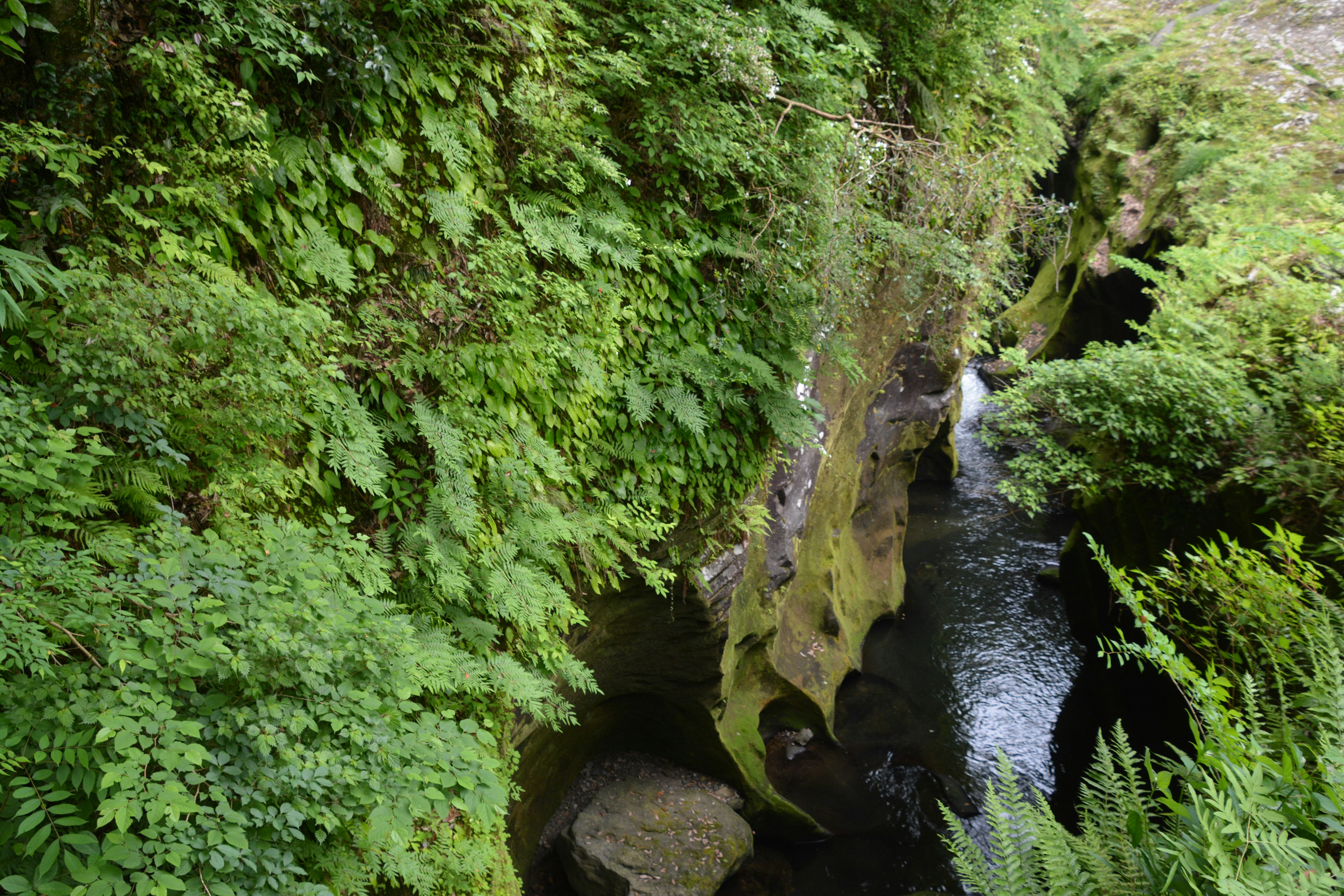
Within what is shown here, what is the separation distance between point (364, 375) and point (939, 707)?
928 centimetres

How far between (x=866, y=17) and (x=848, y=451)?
17.9ft

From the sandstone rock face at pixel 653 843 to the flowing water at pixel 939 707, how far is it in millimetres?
1132

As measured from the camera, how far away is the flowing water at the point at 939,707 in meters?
7.91

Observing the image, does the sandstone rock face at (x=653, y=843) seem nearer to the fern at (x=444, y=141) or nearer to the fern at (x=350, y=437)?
the fern at (x=350, y=437)

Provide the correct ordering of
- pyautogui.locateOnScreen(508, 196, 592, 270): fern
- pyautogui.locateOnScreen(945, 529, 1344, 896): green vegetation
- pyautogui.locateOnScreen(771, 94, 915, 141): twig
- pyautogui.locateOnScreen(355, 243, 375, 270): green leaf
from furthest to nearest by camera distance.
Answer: pyautogui.locateOnScreen(771, 94, 915, 141): twig
pyautogui.locateOnScreen(508, 196, 592, 270): fern
pyautogui.locateOnScreen(355, 243, 375, 270): green leaf
pyautogui.locateOnScreen(945, 529, 1344, 896): green vegetation

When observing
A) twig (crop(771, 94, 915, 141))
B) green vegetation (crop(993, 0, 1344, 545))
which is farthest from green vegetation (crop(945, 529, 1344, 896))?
twig (crop(771, 94, 915, 141))

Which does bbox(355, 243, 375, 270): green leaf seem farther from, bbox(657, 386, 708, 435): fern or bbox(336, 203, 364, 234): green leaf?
bbox(657, 386, 708, 435): fern

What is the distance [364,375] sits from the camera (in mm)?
3896

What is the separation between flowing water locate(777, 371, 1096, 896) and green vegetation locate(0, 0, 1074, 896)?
4610 millimetres

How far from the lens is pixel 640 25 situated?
5719mm

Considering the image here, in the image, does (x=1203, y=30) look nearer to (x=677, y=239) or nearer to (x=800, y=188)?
(x=800, y=188)

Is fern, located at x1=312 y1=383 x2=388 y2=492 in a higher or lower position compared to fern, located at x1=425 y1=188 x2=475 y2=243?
lower

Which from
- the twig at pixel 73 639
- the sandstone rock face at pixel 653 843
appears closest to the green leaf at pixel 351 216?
the twig at pixel 73 639

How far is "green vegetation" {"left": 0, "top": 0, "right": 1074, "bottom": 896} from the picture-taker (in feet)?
7.70
